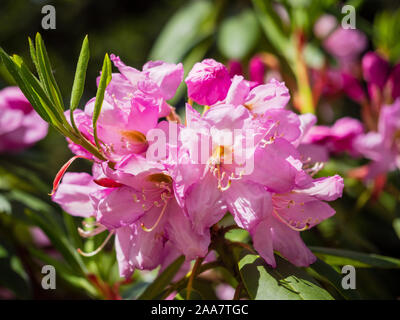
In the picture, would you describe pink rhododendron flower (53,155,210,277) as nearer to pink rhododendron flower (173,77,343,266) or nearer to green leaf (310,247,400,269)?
pink rhododendron flower (173,77,343,266)

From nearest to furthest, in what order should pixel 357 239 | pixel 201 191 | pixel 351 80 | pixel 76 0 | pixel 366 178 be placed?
A: pixel 201 191
pixel 357 239
pixel 366 178
pixel 351 80
pixel 76 0

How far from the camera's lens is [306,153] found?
885mm

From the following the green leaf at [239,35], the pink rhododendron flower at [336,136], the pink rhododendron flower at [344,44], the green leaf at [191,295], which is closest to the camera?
the green leaf at [191,295]

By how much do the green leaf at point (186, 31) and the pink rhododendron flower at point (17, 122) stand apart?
0.61 meters

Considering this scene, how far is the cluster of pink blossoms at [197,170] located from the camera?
621 millimetres

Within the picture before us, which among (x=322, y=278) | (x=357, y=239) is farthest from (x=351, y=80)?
(x=322, y=278)

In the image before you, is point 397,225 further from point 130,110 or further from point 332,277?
point 130,110

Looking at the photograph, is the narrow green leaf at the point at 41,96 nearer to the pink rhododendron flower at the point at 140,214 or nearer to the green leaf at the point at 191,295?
the pink rhododendron flower at the point at 140,214

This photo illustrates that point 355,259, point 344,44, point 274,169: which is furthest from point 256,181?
point 344,44

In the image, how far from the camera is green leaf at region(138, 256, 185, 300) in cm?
81

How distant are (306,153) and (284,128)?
0.73ft

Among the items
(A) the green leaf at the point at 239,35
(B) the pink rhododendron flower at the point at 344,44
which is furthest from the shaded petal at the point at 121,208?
(B) the pink rhododendron flower at the point at 344,44

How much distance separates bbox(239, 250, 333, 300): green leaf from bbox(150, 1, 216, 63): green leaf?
1091 mm
